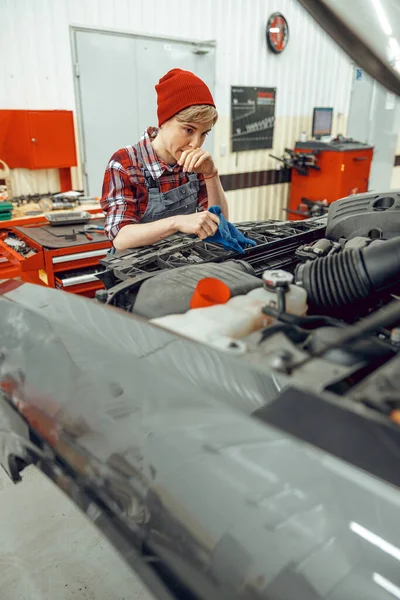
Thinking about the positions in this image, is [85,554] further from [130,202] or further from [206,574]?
[130,202]

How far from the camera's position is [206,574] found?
0.58 meters

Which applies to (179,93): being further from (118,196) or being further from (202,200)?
(202,200)

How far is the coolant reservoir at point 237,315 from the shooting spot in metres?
0.80

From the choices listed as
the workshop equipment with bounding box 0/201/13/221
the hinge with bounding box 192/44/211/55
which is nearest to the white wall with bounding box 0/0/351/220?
the hinge with bounding box 192/44/211/55

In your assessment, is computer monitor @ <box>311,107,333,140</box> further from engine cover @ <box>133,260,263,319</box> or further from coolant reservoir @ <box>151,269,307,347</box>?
coolant reservoir @ <box>151,269,307,347</box>

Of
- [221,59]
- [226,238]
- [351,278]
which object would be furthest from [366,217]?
[221,59]

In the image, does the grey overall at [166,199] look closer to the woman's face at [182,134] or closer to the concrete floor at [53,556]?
the woman's face at [182,134]

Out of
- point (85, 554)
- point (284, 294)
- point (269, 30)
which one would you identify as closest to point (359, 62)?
point (284, 294)

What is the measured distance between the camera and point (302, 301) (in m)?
0.93

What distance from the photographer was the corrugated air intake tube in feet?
3.16

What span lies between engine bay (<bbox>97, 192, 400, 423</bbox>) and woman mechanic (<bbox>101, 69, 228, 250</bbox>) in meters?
0.12

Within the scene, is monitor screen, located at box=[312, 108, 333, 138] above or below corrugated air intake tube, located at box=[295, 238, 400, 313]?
above

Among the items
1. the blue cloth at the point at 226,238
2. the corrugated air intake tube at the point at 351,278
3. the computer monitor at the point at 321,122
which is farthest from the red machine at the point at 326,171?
the corrugated air intake tube at the point at 351,278

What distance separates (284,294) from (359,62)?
0.88m
